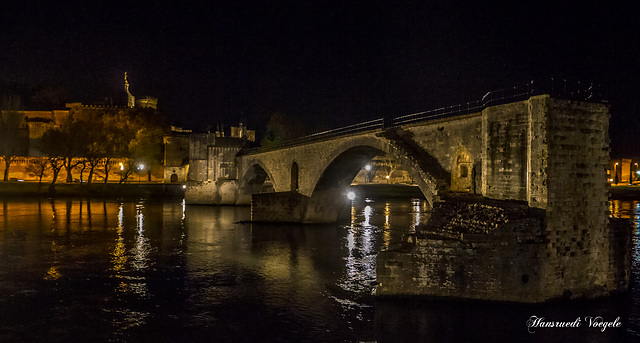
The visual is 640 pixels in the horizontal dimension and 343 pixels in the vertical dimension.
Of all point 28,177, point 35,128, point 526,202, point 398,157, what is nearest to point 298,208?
point 398,157

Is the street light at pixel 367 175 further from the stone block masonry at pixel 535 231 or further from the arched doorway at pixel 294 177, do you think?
the stone block masonry at pixel 535 231

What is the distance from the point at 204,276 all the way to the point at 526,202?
10.8m

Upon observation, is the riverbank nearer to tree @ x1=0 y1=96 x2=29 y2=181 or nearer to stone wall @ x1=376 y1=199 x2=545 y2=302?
tree @ x1=0 y1=96 x2=29 y2=181

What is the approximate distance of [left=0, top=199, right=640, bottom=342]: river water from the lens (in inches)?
436

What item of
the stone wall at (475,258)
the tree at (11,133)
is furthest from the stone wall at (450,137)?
the tree at (11,133)

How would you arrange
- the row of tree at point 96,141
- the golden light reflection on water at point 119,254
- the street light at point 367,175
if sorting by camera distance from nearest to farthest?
the golden light reflection on water at point 119,254
the row of tree at point 96,141
the street light at point 367,175

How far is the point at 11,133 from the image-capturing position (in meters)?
65.2

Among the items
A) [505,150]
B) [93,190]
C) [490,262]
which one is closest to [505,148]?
[505,150]

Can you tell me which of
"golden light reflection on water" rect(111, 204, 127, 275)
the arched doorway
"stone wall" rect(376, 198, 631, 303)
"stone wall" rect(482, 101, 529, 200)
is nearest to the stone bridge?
"stone wall" rect(482, 101, 529, 200)

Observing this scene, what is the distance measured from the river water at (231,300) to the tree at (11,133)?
44059mm

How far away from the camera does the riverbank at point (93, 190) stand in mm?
55094

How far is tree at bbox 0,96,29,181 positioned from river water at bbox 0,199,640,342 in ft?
145

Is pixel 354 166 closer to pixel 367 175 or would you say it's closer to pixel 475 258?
pixel 475 258

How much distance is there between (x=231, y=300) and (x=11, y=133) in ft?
216
